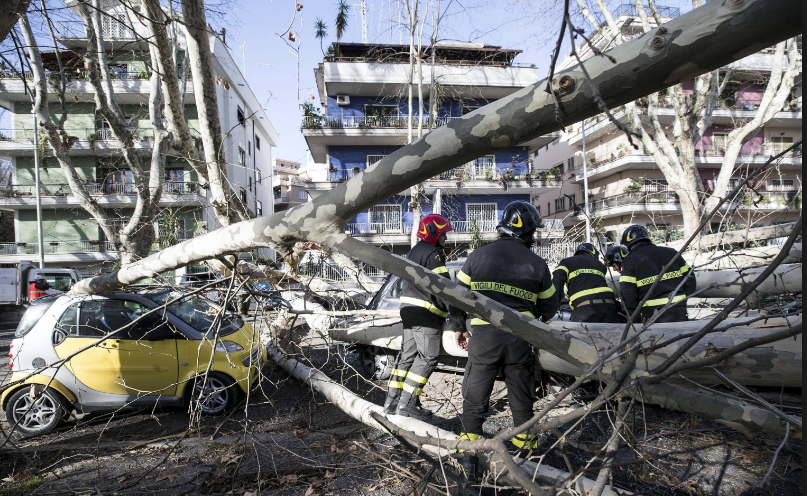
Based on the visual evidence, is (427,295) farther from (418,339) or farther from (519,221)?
(519,221)

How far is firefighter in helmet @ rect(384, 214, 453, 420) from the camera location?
420cm

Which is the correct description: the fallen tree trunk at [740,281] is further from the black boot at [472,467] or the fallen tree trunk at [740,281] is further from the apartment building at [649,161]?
the apartment building at [649,161]

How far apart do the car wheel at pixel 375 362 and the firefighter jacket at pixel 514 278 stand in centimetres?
294

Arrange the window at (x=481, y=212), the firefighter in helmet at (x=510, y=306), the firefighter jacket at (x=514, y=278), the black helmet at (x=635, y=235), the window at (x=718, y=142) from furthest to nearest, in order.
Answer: the window at (x=481, y=212), the window at (x=718, y=142), the black helmet at (x=635, y=235), the firefighter jacket at (x=514, y=278), the firefighter in helmet at (x=510, y=306)

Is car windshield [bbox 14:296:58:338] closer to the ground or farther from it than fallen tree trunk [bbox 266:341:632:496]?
farther from it

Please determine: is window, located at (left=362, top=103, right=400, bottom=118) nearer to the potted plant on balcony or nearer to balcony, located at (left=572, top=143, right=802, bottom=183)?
balcony, located at (left=572, top=143, right=802, bottom=183)

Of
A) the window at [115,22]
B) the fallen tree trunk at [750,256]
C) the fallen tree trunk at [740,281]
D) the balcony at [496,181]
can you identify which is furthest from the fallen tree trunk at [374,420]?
the balcony at [496,181]

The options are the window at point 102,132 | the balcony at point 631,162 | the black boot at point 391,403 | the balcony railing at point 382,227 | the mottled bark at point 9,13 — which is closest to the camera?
the mottled bark at point 9,13

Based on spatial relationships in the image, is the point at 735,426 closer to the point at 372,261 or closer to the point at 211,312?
the point at 372,261

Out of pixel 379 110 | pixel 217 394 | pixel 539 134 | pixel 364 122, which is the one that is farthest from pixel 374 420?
pixel 379 110

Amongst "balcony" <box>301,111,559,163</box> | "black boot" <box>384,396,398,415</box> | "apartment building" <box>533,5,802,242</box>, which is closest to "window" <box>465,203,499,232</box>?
"apartment building" <box>533,5,802,242</box>

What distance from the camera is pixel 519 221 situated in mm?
3523

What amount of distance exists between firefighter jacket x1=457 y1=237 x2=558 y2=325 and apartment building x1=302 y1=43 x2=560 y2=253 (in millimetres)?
17470

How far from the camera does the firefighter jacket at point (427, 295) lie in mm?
4168
